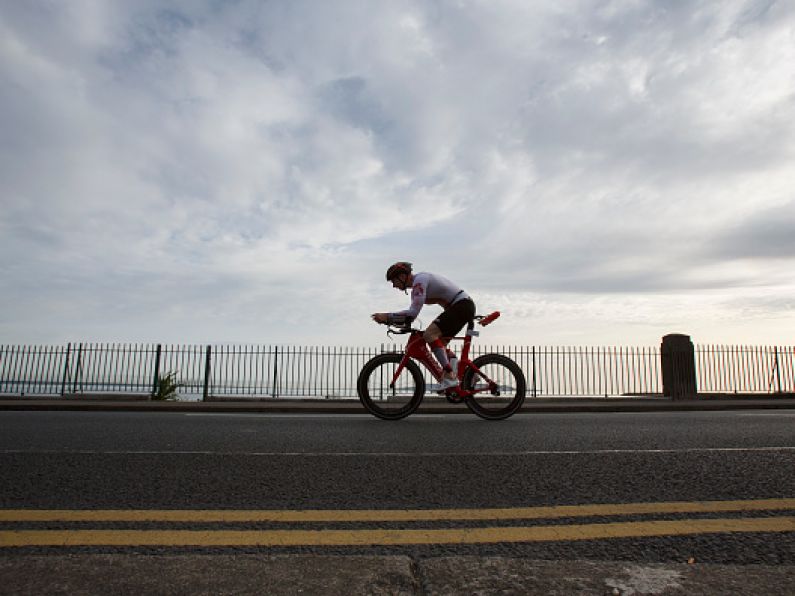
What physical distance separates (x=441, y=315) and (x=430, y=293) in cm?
32

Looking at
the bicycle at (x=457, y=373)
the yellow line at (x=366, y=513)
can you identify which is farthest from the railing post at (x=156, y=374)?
the yellow line at (x=366, y=513)

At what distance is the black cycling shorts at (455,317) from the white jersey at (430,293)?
8cm

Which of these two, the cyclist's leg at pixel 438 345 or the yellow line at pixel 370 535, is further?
the cyclist's leg at pixel 438 345

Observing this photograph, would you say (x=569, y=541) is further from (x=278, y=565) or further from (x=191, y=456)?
(x=191, y=456)

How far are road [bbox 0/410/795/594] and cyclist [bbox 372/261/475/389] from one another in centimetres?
196

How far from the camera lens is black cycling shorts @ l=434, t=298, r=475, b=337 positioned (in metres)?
7.28

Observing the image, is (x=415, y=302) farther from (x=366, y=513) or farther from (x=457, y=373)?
(x=366, y=513)

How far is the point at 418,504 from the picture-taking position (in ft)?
A: 9.42

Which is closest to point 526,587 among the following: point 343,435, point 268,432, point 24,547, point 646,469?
point 24,547

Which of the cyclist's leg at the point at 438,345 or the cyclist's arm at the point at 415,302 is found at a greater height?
the cyclist's arm at the point at 415,302

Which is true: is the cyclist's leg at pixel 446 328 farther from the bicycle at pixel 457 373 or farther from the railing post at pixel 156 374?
the railing post at pixel 156 374

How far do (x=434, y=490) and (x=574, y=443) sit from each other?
221 centimetres

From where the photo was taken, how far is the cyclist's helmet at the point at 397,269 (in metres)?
7.25

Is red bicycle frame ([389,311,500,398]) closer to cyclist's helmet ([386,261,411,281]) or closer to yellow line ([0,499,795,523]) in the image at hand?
cyclist's helmet ([386,261,411,281])
